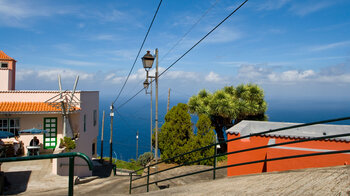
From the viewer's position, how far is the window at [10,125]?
55.6ft

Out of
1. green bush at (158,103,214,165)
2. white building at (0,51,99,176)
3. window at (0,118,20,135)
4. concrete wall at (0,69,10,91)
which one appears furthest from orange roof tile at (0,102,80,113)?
green bush at (158,103,214,165)

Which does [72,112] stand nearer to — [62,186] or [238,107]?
[62,186]

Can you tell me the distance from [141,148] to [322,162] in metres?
150

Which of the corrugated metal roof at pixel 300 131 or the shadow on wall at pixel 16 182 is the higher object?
the corrugated metal roof at pixel 300 131

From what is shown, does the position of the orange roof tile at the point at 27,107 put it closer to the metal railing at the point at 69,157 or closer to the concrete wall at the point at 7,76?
the concrete wall at the point at 7,76

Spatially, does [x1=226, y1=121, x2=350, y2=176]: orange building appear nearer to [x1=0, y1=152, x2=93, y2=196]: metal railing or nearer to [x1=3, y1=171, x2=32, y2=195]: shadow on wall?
[x1=0, y1=152, x2=93, y2=196]: metal railing

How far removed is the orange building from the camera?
9.78 meters

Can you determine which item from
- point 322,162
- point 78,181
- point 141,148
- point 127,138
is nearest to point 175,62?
point 322,162

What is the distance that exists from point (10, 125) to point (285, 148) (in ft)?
54.3

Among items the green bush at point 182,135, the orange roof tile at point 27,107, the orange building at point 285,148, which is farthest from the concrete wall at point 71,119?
the orange building at point 285,148

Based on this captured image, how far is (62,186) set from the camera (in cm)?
1273

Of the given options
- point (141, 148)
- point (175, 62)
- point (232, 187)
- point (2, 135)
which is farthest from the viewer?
point (141, 148)

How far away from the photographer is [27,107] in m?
17.5

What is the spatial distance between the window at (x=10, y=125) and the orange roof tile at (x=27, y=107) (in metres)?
0.72
